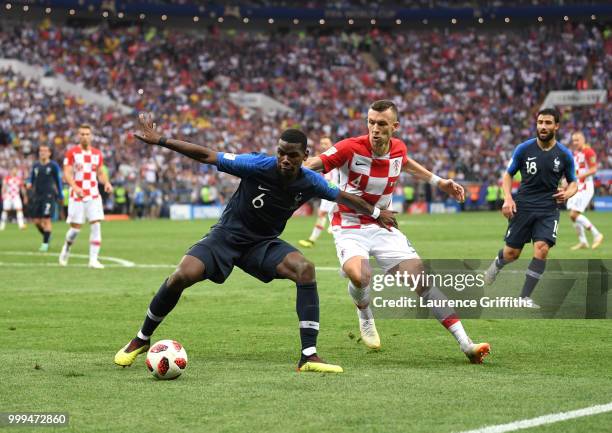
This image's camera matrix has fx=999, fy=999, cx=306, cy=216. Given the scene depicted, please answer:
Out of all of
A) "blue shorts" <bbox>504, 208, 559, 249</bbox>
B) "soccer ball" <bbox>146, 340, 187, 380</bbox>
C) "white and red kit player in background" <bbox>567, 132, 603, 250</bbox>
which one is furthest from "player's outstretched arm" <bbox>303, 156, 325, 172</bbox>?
"white and red kit player in background" <bbox>567, 132, 603, 250</bbox>

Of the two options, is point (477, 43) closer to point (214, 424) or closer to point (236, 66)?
point (236, 66)

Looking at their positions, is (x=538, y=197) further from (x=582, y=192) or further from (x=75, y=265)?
(x=582, y=192)

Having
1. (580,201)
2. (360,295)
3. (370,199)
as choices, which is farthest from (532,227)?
(580,201)

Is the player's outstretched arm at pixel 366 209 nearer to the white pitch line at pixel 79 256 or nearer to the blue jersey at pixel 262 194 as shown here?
the blue jersey at pixel 262 194

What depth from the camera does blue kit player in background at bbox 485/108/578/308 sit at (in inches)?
465

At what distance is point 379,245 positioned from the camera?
898 centimetres

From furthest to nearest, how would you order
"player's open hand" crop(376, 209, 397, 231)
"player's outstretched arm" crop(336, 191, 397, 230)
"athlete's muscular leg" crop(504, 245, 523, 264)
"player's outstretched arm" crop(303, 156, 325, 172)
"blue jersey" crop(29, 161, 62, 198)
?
"blue jersey" crop(29, 161, 62, 198)
"athlete's muscular leg" crop(504, 245, 523, 264)
"player's outstretched arm" crop(303, 156, 325, 172)
"player's open hand" crop(376, 209, 397, 231)
"player's outstretched arm" crop(336, 191, 397, 230)

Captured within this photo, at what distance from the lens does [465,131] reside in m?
53.6

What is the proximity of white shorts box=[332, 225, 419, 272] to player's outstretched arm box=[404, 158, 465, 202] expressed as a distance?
611 millimetres

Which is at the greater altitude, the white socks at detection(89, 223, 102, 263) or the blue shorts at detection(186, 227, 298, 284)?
the blue shorts at detection(186, 227, 298, 284)

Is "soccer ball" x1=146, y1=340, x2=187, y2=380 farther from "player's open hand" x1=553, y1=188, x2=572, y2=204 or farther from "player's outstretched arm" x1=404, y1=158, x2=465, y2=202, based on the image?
"player's open hand" x1=553, y1=188, x2=572, y2=204

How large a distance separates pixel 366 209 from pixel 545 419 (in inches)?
118

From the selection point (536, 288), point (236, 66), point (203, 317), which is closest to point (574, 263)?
point (536, 288)

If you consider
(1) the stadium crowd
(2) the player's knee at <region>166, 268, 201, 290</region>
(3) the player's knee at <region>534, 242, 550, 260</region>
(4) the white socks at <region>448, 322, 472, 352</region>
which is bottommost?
(4) the white socks at <region>448, 322, 472, 352</region>
